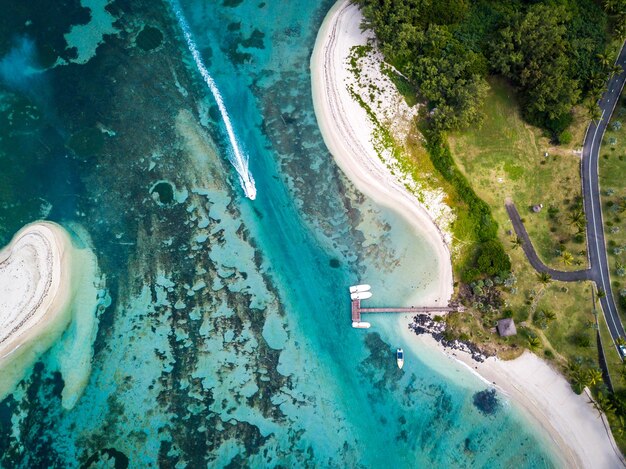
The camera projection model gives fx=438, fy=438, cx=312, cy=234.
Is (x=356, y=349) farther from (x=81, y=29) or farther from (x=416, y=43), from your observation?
(x=81, y=29)

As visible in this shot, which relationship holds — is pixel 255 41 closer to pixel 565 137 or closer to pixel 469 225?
pixel 469 225

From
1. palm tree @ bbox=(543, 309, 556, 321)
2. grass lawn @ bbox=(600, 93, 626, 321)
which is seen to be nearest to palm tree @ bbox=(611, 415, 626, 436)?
grass lawn @ bbox=(600, 93, 626, 321)

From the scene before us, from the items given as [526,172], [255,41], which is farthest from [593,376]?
[255,41]

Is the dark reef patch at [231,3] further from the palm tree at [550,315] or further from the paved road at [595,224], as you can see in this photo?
the palm tree at [550,315]

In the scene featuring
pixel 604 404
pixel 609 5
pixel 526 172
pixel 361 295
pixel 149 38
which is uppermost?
pixel 609 5

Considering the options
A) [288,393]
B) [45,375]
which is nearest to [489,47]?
[288,393]

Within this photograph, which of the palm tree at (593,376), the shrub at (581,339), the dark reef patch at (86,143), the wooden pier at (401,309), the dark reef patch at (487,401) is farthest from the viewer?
the dark reef patch at (86,143)

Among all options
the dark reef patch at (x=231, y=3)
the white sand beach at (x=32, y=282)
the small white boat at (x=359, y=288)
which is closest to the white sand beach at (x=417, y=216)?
the small white boat at (x=359, y=288)
